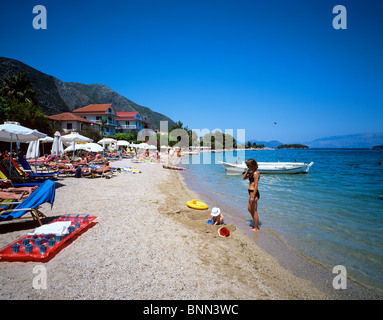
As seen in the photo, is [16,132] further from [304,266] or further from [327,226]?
[327,226]

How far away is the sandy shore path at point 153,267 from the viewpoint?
2830mm

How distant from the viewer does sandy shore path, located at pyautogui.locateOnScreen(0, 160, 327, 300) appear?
2830 mm

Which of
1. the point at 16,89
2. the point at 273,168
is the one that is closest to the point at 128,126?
the point at 16,89

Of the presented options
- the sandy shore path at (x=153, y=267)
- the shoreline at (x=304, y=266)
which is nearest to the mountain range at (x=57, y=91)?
the sandy shore path at (x=153, y=267)

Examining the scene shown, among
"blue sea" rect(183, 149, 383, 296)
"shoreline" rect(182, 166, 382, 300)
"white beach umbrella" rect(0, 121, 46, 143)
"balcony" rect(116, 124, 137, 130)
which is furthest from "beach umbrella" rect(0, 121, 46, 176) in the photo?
"balcony" rect(116, 124, 137, 130)

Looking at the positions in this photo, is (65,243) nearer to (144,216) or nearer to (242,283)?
(144,216)

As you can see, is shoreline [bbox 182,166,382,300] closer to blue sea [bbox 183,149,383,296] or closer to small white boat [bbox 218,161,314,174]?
blue sea [bbox 183,149,383,296]

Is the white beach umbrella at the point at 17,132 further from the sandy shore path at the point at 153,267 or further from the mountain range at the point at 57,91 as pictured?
the mountain range at the point at 57,91

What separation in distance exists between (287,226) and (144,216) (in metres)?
4.52

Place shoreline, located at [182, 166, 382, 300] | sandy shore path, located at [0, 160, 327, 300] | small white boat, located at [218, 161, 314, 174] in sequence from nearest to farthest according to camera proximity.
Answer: sandy shore path, located at [0, 160, 327, 300]
shoreline, located at [182, 166, 382, 300]
small white boat, located at [218, 161, 314, 174]

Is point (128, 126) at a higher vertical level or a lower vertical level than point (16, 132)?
higher

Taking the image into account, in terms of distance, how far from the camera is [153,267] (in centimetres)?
341

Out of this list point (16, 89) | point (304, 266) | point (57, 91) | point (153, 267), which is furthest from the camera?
point (57, 91)

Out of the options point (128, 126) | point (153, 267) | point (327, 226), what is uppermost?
point (128, 126)
